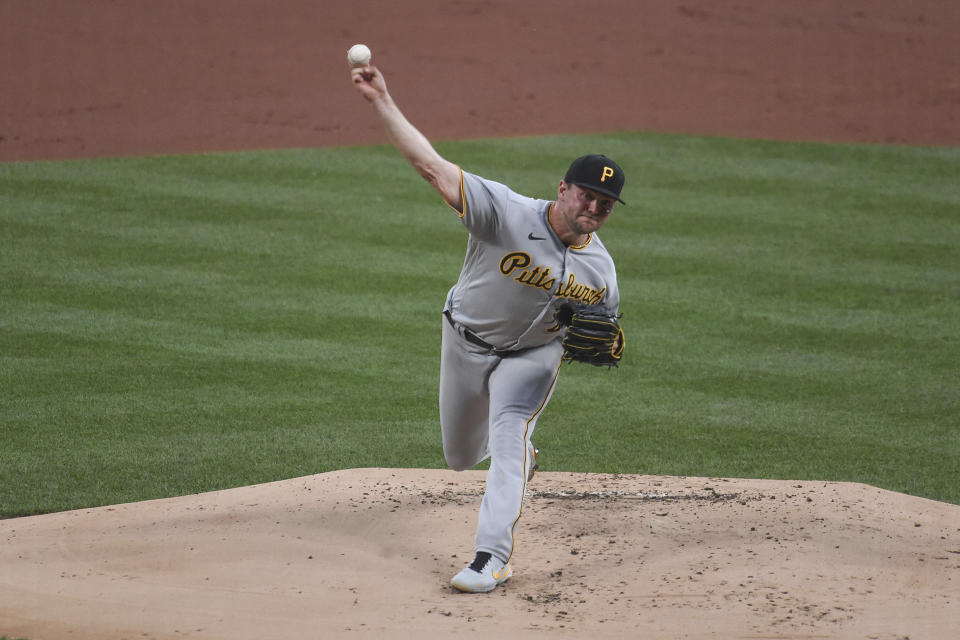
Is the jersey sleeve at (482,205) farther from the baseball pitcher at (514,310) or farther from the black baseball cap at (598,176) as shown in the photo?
the black baseball cap at (598,176)

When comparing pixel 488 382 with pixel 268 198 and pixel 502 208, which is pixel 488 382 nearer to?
pixel 502 208

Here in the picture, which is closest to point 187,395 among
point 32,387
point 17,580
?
point 32,387

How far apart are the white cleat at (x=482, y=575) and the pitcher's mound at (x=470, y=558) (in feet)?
0.16

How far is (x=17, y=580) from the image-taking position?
4.58 m

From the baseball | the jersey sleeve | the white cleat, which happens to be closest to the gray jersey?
the jersey sleeve

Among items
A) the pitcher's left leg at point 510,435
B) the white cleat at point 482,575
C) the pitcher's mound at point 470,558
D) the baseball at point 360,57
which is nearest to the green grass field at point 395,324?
the pitcher's mound at point 470,558

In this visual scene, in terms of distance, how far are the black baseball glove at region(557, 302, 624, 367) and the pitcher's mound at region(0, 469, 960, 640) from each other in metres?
0.81

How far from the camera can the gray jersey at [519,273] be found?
475cm

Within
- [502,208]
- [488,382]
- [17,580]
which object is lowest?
[17,580]

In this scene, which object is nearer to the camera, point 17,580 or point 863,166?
point 17,580

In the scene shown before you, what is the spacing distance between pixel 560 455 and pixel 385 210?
5678 mm

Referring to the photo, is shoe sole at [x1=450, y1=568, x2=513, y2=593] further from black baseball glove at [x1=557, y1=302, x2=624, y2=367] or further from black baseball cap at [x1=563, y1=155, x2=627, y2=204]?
black baseball cap at [x1=563, y1=155, x2=627, y2=204]

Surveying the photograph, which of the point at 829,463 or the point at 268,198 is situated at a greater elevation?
the point at 268,198

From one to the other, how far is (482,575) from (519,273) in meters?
1.17
